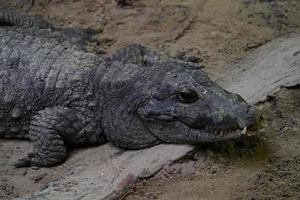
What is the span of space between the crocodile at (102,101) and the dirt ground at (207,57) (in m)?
0.20

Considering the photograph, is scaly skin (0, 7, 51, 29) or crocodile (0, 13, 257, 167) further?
scaly skin (0, 7, 51, 29)

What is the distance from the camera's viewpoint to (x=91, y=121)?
488 centimetres

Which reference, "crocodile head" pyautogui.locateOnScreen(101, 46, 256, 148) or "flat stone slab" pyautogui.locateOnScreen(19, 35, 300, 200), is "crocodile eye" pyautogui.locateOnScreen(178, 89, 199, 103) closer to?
"crocodile head" pyautogui.locateOnScreen(101, 46, 256, 148)

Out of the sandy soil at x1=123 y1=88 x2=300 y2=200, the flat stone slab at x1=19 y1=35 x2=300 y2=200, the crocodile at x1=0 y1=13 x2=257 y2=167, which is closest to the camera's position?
the sandy soil at x1=123 y1=88 x2=300 y2=200

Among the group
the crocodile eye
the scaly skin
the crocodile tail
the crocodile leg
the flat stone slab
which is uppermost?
the crocodile eye

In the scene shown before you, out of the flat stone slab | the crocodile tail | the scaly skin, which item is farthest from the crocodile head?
the scaly skin

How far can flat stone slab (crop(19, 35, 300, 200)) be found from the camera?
12.3ft

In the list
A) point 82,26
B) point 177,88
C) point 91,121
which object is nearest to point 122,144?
point 91,121

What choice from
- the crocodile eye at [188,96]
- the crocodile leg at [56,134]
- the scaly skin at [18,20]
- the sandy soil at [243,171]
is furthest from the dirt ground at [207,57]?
the crocodile eye at [188,96]

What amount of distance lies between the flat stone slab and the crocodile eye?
0.37m

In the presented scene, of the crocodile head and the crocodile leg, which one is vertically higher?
the crocodile head

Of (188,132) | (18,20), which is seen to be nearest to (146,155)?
(188,132)

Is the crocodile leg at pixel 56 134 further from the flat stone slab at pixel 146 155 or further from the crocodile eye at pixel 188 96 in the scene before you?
the crocodile eye at pixel 188 96

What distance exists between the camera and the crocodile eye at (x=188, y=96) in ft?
14.0
